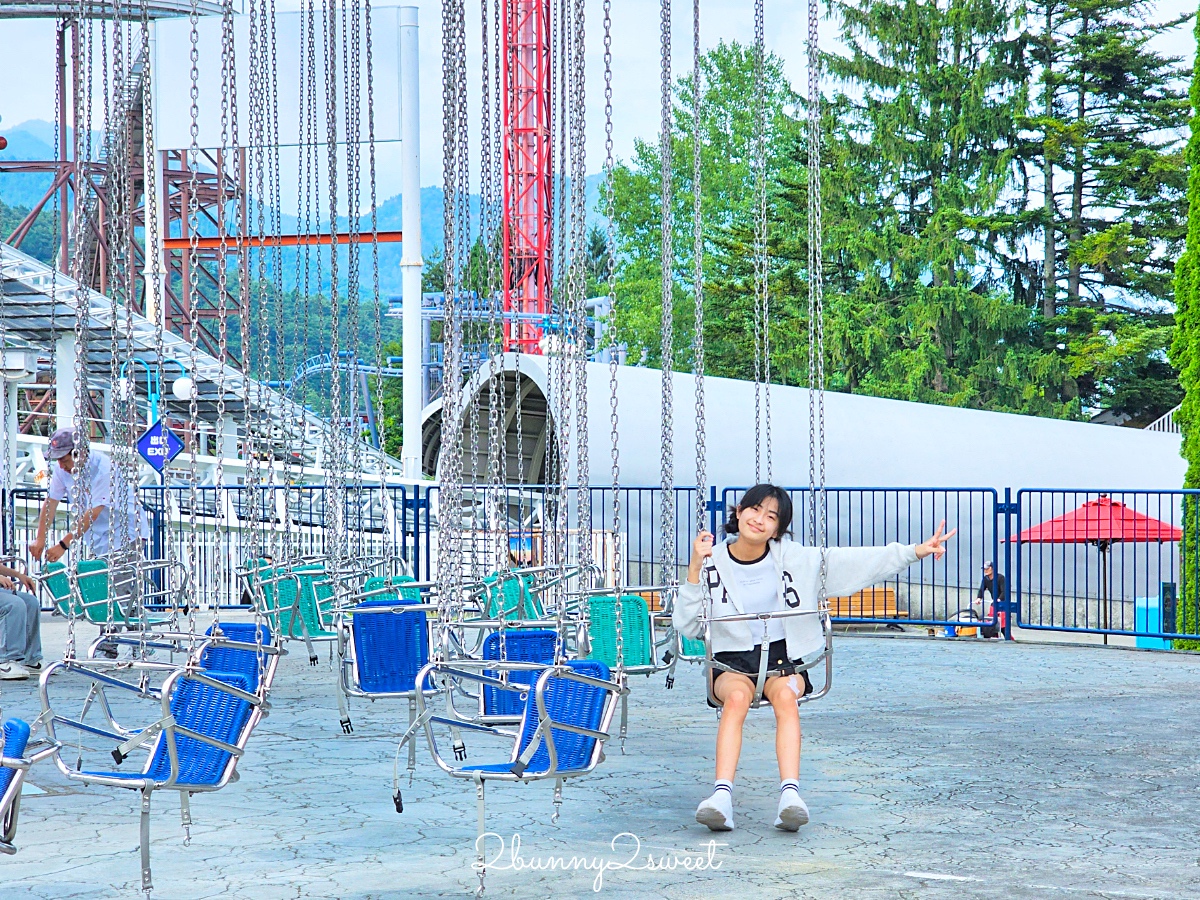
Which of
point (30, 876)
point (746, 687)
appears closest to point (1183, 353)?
point (746, 687)

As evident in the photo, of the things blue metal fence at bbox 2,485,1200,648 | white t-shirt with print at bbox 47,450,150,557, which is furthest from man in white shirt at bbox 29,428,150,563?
blue metal fence at bbox 2,485,1200,648

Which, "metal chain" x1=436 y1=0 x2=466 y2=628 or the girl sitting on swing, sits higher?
"metal chain" x1=436 y1=0 x2=466 y2=628

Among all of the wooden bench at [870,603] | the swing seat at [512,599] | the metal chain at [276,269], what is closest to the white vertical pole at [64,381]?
the metal chain at [276,269]

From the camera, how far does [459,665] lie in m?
6.04

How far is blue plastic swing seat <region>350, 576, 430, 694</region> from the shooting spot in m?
7.29

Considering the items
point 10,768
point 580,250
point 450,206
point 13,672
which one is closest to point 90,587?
point 13,672

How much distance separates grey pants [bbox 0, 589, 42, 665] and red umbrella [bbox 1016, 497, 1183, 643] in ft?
31.0

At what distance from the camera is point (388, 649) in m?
7.35

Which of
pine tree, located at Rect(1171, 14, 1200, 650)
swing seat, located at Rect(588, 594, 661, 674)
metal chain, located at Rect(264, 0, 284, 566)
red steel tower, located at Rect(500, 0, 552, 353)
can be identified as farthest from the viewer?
red steel tower, located at Rect(500, 0, 552, 353)

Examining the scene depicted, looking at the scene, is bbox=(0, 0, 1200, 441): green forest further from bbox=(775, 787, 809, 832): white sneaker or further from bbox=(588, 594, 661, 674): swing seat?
bbox=(775, 787, 809, 832): white sneaker

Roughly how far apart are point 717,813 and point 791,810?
0.28 m

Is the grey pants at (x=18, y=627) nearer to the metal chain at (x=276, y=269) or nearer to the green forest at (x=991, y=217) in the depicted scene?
the metal chain at (x=276, y=269)

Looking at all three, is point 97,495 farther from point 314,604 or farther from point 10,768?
point 10,768

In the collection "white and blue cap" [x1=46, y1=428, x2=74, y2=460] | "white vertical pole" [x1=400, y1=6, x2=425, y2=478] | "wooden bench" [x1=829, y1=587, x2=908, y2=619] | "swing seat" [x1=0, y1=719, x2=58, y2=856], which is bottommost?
"wooden bench" [x1=829, y1=587, x2=908, y2=619]
